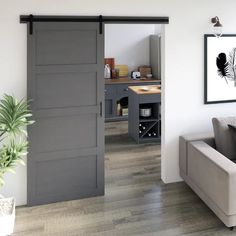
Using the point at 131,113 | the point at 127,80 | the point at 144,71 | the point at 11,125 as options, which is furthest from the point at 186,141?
the point at 144,71

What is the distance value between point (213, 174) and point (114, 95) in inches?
160

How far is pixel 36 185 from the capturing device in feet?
11.5

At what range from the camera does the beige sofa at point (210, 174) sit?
9.53ft

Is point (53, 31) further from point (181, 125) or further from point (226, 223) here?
point (226, 223)

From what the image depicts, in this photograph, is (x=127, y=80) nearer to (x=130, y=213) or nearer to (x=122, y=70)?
(x=122, y=70)

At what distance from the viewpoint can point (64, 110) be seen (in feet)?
11.3

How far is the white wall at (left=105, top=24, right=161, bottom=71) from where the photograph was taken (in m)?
7.37

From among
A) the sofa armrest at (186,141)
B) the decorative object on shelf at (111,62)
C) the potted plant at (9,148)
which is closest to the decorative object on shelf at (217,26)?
the sofa armrest at (186,141)

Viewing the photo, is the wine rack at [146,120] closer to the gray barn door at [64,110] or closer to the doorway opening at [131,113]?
the doorway opening at [131,113]

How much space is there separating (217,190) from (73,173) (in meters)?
1.51

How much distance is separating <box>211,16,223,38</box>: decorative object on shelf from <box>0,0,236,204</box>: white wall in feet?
0.20

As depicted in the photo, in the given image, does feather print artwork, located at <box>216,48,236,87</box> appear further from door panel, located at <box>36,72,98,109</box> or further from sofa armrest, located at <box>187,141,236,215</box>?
door panel, located at <box>36,72,98,109</box>

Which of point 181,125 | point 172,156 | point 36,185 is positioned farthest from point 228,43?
point 36,185

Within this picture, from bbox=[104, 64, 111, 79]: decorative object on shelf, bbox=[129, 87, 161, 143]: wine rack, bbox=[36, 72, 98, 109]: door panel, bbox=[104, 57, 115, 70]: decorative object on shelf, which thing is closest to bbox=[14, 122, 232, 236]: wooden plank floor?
bbox=[36, 72, 98, 109]: door panel
